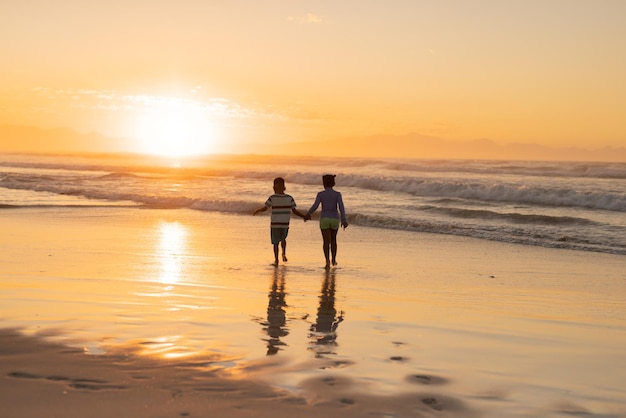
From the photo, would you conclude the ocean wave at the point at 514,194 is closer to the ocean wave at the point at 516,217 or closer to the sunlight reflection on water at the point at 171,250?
the ocean wave at the point at 516,217

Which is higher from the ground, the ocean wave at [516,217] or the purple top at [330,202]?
the purple top at [330,202]

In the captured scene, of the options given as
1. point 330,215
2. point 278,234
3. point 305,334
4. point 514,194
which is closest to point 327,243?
point 330,215

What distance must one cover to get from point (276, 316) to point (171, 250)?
21.8 ft

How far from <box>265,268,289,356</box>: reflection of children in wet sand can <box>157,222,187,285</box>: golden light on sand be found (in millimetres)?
1530

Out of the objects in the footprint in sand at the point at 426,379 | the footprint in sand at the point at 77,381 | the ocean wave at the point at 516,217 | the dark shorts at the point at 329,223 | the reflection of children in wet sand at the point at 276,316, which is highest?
the dark shorts at the point at 329,223

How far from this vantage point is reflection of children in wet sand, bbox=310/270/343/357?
23.4 feet

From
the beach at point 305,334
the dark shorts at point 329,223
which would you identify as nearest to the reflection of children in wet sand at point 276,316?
the beach at point 305,334

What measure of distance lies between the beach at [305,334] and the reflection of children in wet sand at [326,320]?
0.11 ft

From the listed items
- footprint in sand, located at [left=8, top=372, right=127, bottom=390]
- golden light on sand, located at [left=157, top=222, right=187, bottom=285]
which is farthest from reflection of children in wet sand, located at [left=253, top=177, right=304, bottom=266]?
footprint in sand, located at [left=8, top=372, right=127, bottom=390]

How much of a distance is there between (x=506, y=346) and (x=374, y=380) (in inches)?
75.2

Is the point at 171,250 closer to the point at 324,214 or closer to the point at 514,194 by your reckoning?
the point at 324,214

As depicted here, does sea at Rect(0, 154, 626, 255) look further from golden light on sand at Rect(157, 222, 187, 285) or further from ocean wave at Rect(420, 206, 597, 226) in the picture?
golden light on sand at Rect(157, 222, 187, 285)

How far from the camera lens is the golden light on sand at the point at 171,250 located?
11147mm

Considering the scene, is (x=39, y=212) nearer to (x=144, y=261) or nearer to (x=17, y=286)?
(x=144, y=261)
